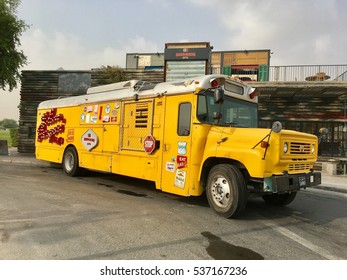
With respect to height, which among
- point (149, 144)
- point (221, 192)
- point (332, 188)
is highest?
point (149, 144)

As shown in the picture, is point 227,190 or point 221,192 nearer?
point 227,190

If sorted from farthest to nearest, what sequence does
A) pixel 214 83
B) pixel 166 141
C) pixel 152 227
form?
pixel 166 141, pixel 214 83, pixel 152 227

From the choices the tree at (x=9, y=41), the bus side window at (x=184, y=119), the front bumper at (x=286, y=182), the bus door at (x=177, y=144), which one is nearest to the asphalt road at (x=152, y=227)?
the bus door at (x=177, y=144)

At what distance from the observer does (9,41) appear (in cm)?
1716

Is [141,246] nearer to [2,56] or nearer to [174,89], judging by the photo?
[174,89]

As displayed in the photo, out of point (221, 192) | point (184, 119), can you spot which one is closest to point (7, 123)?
point (184, 119)

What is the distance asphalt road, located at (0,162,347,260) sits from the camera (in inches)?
161

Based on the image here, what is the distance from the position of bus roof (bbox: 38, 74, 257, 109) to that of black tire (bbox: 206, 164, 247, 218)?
1.82 m

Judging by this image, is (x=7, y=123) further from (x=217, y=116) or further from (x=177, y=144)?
(x=217, y=116)

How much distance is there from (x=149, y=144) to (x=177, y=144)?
93 centimetres

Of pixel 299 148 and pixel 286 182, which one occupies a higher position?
pixel 299 148

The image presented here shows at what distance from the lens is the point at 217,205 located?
6000 millimetres

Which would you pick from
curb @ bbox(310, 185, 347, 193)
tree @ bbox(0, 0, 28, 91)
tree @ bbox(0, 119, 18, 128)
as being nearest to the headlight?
curb @ bbox(310, 185, 347, 193)

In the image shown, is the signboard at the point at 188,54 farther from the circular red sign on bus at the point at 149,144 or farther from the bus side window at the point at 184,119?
the bus side window at the point at 184,119
